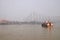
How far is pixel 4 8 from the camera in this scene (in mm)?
2373

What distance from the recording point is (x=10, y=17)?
2.32 meters

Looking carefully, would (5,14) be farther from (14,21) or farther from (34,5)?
(34,5)

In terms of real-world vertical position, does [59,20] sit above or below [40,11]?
below

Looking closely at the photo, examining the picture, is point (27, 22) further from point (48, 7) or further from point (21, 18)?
point (48, 7)

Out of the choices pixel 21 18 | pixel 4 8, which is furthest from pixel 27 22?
pixel 4 8

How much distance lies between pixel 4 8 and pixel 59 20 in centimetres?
84

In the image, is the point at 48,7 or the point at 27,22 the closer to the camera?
the point at 27,22

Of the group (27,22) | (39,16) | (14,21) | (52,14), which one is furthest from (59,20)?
(14,21)

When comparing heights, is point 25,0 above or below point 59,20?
above

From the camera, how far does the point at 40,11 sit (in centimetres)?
236

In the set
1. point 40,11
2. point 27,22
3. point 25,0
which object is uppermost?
point 25,0

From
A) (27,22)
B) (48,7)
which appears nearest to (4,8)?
(27,22)

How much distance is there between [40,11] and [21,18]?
1.00 ft

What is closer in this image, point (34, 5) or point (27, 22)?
point (27, 22)
